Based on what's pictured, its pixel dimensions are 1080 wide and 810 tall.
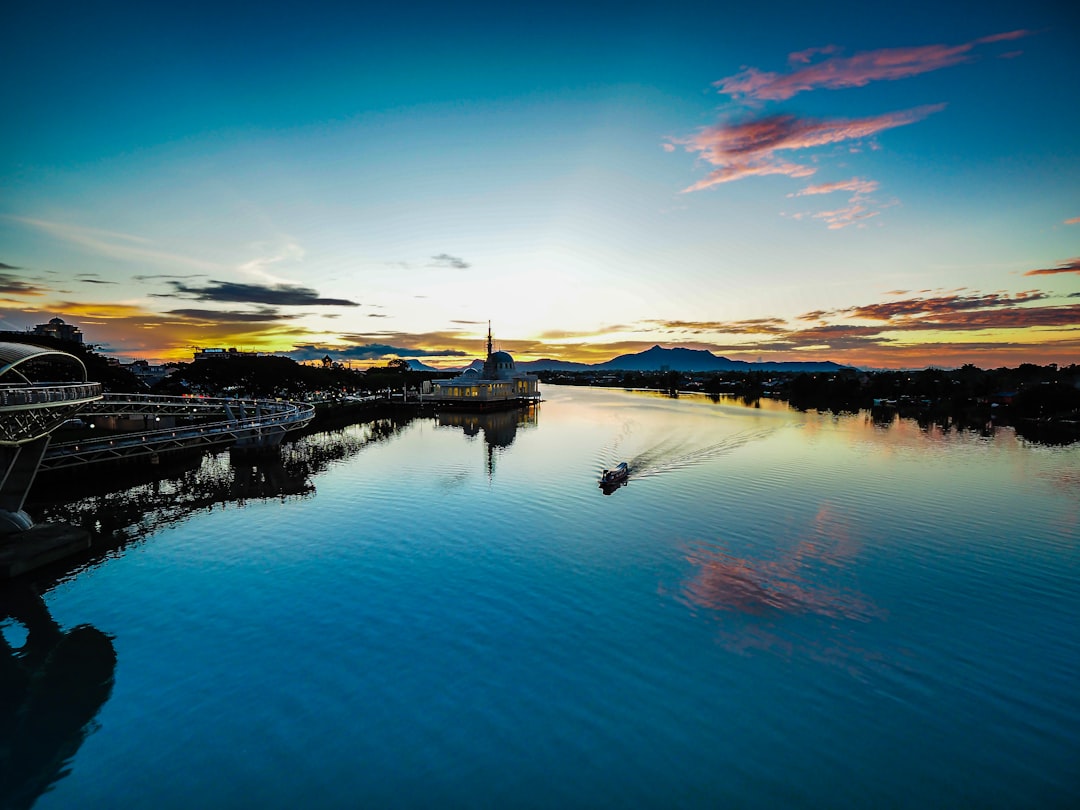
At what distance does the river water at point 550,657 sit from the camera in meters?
11.1

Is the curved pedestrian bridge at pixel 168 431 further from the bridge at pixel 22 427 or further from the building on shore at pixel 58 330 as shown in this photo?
the building on shore at pixel 58 330

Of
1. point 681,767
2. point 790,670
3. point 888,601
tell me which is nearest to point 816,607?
point 888,601

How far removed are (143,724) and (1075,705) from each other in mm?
25001

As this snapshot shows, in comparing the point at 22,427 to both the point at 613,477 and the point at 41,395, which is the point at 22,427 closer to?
the point at 41,395

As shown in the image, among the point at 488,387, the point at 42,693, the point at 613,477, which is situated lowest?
the point at 42,693

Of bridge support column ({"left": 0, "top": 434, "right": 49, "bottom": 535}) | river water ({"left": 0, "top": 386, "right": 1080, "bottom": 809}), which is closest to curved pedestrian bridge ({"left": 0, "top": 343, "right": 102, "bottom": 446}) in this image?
bridge support column ({"left": 0, "top": 434, "right": 49, "bottom": 535})

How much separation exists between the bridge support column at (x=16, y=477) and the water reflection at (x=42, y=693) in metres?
5.59

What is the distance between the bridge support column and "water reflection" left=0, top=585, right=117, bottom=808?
18.3ft

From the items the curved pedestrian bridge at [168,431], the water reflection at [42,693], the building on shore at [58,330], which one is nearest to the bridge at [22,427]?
the water reflection at [42,693]

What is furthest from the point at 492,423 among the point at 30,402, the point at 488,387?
the point at 30,402

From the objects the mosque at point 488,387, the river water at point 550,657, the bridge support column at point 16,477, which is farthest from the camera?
the mosque at point 488,387

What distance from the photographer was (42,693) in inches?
551

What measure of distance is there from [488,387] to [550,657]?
8179 centimetres

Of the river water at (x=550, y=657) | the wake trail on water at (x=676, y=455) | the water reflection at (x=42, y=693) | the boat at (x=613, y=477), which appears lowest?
the water reflection at (x=42, y=693)
